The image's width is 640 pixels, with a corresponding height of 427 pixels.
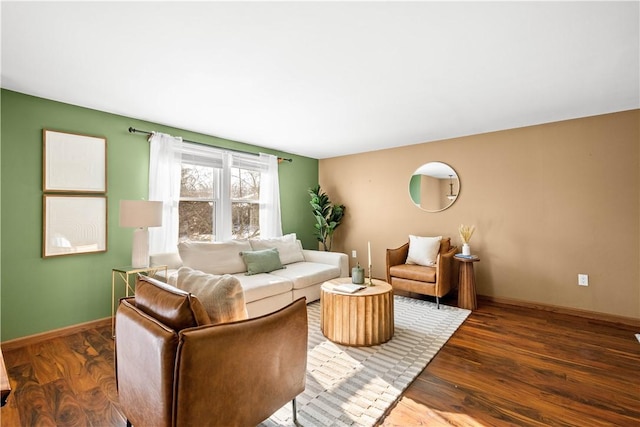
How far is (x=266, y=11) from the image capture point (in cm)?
162

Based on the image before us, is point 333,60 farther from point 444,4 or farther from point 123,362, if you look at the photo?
point 123,362

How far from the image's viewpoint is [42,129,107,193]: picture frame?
274 centimetres

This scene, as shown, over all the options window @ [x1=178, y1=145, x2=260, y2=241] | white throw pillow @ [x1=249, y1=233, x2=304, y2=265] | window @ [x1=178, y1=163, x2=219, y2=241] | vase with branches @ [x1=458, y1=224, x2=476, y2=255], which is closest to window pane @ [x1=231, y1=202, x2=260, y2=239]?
window @ [x1=178, y1=145, x2=260, y2=241]

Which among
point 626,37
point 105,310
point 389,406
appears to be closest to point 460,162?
point 626,37

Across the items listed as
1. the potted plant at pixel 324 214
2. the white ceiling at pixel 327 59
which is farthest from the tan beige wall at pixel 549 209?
the potted plant at pixel 324 214

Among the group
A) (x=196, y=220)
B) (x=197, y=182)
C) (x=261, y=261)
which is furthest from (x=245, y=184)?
(x=261, y=261)

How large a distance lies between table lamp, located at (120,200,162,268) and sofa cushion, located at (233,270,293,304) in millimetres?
933

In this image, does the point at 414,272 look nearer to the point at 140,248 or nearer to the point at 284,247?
the point at 284,247

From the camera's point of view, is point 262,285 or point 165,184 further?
point 165,184

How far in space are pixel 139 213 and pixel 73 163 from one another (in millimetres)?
825

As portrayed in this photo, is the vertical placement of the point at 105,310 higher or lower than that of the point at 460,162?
lower

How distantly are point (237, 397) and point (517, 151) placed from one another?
13.3 ft

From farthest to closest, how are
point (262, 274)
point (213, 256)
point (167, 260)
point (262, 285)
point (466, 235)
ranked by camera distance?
point (466, 235) → point (262, 274) → point (213, 256) → point (167, 260) → point (262, 285)

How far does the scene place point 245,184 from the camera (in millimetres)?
4523
